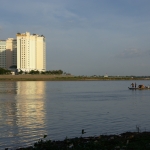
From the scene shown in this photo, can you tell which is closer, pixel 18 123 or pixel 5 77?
pixel 18 123

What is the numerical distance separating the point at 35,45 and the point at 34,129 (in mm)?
176924

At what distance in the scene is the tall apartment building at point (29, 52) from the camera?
186375 mm

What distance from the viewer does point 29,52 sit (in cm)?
18812

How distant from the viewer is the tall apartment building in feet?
611

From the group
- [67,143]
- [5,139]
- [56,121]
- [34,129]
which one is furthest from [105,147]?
[56,121]

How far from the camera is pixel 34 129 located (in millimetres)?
18703

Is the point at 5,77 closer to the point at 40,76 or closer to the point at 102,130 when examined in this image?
the point at 40,76

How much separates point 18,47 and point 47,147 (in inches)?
7209

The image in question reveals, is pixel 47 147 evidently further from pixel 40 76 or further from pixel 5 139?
pixel 40 76

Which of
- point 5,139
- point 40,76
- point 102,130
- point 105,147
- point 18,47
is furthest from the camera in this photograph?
point 18,47

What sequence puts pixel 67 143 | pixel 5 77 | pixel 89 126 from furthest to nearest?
1. pixel 5 77
2. pixel 89 126
3. pixel 67 143

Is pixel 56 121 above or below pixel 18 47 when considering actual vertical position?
below

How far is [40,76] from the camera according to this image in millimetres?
173250

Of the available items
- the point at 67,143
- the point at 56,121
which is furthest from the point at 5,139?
the point at 56,121
